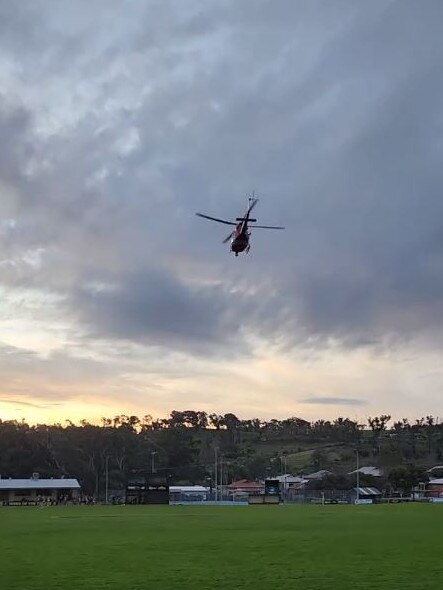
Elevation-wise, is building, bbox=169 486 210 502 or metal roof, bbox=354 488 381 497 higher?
metal roof, bbox=354 488 381 497

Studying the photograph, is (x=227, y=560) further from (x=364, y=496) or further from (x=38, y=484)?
(x=38, y=484)

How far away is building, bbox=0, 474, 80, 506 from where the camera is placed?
119375 millimetres

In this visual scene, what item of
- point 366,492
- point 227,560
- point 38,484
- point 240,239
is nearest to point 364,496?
point 366,492

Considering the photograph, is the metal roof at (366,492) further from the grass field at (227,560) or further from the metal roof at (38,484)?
the grass field at (227,560)

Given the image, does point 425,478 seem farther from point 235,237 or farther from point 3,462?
point 235,237

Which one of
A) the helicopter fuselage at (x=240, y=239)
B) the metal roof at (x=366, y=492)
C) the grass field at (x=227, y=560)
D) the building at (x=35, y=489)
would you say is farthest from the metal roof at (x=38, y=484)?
the helicopter fuselage at (x=240, y=239)

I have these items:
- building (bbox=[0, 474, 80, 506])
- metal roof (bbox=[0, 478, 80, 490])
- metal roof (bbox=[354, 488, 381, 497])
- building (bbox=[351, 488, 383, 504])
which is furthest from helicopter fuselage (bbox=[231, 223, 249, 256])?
metal roof (bbox=[0, 478, 80, 490])

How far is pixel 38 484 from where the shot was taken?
4744 inches

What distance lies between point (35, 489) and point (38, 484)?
2.78 ft

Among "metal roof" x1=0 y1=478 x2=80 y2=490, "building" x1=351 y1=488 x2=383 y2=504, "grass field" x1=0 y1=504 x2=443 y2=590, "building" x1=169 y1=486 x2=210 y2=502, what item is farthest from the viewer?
"metal roof" x1=0 y1=478 x2=80 y2=490

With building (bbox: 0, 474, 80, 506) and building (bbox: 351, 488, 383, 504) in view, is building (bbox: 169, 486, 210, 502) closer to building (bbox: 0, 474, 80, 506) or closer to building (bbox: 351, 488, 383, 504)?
building (bbox: 0, 474, 80, 506)

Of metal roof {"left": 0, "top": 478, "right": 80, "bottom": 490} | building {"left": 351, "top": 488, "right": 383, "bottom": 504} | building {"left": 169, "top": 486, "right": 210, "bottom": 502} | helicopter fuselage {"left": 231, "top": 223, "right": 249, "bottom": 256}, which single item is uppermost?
helicopter fuselage {"left": 231, "top": 223, "right": 249, "bottom": 256}

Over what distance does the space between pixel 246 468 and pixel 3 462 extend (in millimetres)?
59070

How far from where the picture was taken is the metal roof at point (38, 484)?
119750mm
